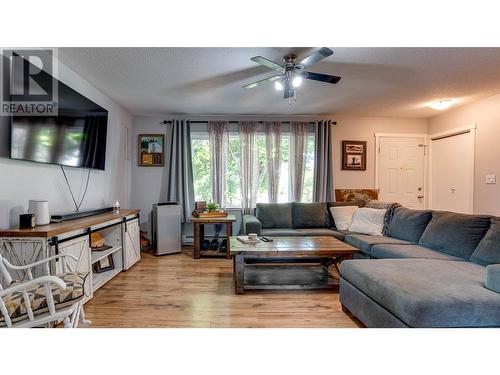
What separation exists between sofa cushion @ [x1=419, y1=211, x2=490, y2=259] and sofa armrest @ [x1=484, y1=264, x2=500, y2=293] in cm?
91

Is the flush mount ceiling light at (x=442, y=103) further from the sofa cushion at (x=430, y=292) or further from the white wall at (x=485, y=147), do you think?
the sofa cushion at (x=430, y=292)

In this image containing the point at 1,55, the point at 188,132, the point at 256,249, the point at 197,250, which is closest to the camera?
the point at 1,55

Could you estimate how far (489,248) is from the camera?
2195 mm

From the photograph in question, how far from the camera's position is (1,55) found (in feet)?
6.40

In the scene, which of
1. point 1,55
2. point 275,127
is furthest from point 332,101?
point 1,55

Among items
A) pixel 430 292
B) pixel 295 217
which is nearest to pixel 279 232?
pixel 295 217

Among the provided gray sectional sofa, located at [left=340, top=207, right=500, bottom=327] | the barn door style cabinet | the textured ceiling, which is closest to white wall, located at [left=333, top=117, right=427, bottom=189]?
the textured ceiling

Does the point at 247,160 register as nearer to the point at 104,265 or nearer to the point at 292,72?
the point at 292,72

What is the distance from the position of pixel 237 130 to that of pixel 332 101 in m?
1.66

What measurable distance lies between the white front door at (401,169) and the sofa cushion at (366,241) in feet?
6.41

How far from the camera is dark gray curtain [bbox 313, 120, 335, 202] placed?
475cm
